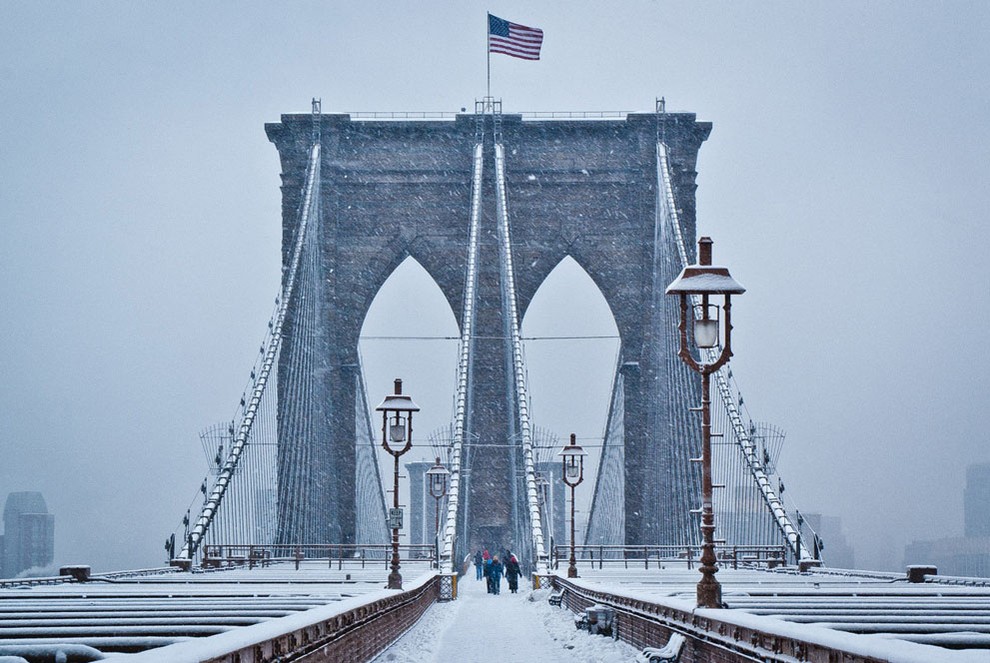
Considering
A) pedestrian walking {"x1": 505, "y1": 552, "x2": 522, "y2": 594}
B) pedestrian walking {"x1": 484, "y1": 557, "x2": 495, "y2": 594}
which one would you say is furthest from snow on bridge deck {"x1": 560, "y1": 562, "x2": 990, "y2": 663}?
pedestrian walking {"x1": 505, "y1": 552, "x2": 522, "y2": 594}

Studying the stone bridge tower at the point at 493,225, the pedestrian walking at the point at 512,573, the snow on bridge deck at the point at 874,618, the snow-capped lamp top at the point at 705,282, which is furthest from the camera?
the stone bridge tower at the point at 493,225

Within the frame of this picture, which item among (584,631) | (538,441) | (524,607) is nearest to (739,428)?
(524,607)

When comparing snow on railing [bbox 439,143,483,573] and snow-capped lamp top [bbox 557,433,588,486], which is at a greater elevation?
snow on railing [bbox 439,143,483,573]

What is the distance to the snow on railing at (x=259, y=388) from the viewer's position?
32.2m

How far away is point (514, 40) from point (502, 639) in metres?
29.2

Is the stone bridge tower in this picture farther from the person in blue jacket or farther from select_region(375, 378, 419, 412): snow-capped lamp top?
select_region(375, 378, 419, 412): snow-capped lamp top

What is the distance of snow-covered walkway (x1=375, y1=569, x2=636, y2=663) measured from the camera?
531 inches

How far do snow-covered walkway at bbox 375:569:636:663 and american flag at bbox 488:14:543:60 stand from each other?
70.6 feet

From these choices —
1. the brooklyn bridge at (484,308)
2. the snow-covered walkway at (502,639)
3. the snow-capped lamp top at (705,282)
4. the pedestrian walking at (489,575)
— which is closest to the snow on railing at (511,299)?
the brooklyn bridge at (484,308)

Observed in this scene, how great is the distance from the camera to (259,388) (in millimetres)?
39375

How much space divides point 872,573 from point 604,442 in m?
30.1

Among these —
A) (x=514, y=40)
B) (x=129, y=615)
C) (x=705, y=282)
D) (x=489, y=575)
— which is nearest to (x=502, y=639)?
(x=705, y=282)

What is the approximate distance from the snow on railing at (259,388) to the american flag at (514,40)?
7.59 metres

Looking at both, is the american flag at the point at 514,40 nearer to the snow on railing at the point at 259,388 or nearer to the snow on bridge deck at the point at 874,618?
the snow on railing at the point at 259,388
